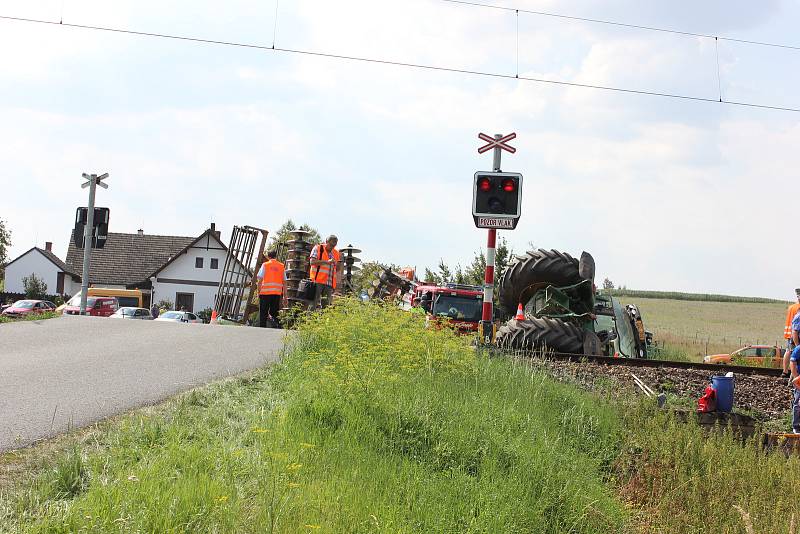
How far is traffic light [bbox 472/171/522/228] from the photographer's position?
14.9 metres

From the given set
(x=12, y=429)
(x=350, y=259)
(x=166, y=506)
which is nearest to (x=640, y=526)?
(x=166, y=506)

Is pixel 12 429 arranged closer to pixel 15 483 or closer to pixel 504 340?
pixel 15 483

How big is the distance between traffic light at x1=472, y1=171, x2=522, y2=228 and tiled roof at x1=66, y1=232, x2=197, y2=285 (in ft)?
217

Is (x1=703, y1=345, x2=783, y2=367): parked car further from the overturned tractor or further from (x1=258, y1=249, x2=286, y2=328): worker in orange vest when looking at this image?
(x1=258, y1=249, x2=286, y2=328): worker in orange vest

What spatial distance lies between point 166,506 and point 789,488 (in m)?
5.71

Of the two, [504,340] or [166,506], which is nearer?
[166,506]

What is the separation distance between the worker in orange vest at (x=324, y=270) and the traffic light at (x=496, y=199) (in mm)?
5585

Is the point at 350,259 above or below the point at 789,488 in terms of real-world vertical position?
above

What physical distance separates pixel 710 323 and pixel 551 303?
54.5m

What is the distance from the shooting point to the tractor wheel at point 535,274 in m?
16.7

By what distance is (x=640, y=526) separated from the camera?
804cm

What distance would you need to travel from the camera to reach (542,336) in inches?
593

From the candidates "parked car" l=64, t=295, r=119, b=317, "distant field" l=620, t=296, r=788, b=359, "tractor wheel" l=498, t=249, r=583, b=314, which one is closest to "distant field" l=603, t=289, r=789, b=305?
"distant field" l=620, t=296, r=788, b=359

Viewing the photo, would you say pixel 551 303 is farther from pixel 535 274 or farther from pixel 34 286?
pixel 34 286
